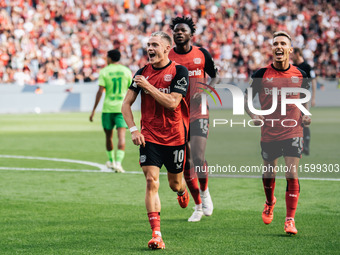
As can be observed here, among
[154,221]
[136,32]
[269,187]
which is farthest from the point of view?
[136,32]

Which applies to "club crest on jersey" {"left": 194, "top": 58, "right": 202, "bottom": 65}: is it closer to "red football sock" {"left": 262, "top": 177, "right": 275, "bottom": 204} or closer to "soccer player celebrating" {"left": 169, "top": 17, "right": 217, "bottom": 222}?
"soccer player celebrating" {"left": 169, "top": 17, "right": 217, "bottom": 222}

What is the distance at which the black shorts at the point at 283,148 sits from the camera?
22.9 ft

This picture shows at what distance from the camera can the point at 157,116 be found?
21.1 ft

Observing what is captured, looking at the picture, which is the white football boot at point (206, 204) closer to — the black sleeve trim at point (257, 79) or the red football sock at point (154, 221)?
the black sleeve trim at point (257, 79)

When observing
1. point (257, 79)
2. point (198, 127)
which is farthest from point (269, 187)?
point (257, 79)

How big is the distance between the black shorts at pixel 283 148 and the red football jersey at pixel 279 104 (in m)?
0.05

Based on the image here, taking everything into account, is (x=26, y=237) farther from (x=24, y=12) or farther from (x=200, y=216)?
(x=24, y=12)

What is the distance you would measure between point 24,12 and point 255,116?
27288 millimetres

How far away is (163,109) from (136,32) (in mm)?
29437

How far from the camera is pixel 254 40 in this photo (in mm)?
37438

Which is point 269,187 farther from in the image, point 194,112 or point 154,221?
point 154,221

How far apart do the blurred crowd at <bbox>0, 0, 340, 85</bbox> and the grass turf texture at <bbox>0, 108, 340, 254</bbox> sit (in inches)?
705

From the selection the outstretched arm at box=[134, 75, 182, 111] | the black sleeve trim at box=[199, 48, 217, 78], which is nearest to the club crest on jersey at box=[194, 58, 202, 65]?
the black sleeve trim at box=[199, 48, 217, 78]

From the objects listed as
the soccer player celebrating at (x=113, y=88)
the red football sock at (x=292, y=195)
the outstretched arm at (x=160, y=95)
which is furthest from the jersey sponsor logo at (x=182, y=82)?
the soccer player celebrating at (x=113, y=88)
